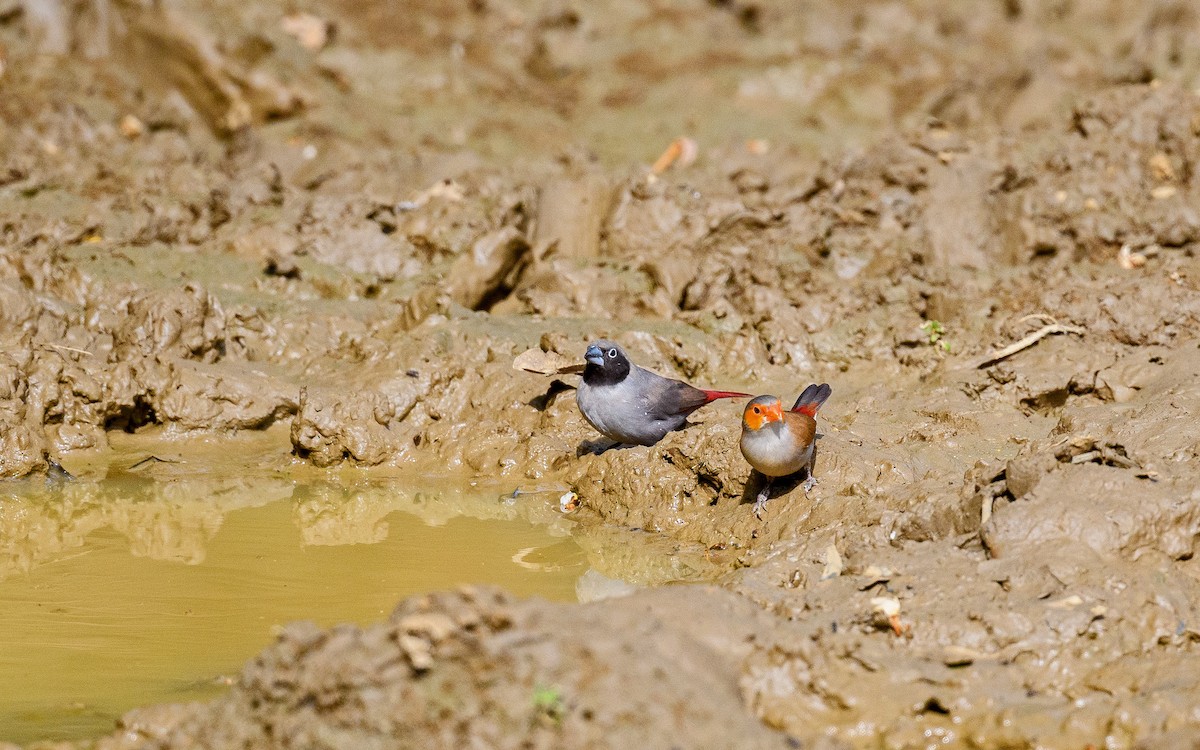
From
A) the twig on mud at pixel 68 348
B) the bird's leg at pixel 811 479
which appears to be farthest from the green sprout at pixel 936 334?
the twig on mud at pixel 68 348

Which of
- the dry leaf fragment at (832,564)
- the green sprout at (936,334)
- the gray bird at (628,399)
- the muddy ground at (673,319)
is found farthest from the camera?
the green sprout at (936,334)

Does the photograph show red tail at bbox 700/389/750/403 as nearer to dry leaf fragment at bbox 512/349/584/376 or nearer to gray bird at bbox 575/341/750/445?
gray bird at bbox 575/341/750/445

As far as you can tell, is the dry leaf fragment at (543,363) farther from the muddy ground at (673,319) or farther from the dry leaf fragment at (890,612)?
the dry leaf fragment at (890,612)

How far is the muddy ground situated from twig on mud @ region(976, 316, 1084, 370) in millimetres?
33

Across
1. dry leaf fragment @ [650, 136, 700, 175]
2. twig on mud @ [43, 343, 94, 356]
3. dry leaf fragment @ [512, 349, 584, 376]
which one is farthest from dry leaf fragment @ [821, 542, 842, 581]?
dry leaf fragment @ [650, 136, 700, 175]

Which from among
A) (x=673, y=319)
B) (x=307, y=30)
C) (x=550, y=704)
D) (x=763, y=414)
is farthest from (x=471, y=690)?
(x=307, y=30)

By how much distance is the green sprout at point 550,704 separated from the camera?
387 cm

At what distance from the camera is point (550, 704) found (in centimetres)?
387

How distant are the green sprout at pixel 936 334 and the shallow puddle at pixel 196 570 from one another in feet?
11.5

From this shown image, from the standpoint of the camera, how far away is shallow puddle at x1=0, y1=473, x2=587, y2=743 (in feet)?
16.6

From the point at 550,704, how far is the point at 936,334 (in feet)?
20.1

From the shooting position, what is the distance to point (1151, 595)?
512cm

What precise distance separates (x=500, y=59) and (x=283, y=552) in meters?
11.5

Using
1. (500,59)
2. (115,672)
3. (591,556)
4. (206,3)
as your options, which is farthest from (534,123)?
(115,672)
